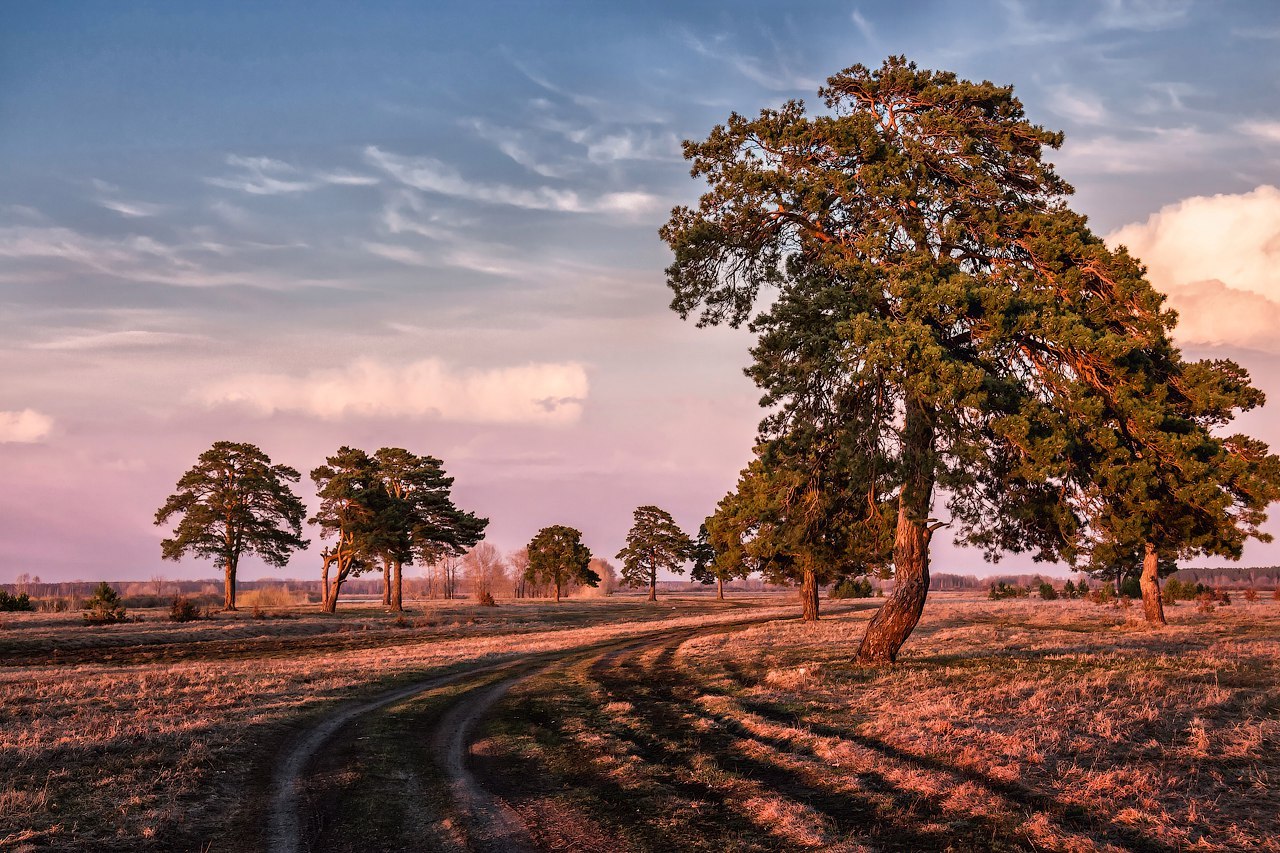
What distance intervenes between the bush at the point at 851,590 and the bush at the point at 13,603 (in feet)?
225

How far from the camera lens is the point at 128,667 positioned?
2419 cm

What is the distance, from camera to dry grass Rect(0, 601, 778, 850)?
8414 mm

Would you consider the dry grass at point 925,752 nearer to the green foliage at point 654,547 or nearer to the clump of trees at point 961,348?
the clump of trees at point 961,348

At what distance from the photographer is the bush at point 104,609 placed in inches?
1606

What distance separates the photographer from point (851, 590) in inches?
3118

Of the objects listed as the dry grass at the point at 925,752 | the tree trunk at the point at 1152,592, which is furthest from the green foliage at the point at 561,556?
the dry grass at the point at 925,752

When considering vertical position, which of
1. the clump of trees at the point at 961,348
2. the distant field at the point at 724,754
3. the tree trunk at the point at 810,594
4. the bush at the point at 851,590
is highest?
the clump of trees at the point at 961,348

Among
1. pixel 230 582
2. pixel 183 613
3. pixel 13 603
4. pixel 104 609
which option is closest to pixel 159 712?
pixel 183 613

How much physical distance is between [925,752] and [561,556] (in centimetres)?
8447

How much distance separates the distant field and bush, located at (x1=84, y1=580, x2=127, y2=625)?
878 inches

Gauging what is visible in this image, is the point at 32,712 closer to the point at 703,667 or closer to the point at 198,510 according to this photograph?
the point at 703,667

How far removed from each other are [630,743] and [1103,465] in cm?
1208

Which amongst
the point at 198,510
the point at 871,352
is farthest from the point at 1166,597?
the point at 198,510

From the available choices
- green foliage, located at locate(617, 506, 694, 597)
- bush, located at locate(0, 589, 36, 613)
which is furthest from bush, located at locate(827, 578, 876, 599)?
bush, located at locate(0, 589, 36, 613)
